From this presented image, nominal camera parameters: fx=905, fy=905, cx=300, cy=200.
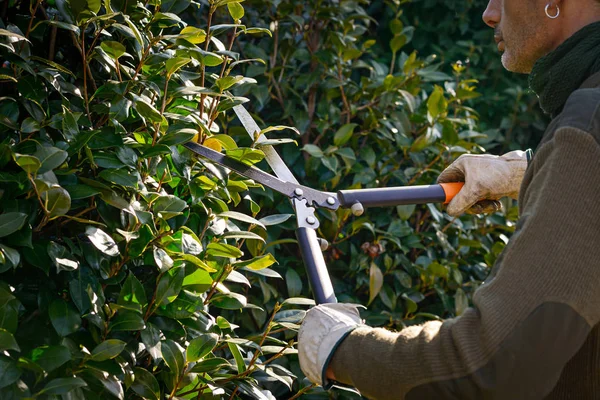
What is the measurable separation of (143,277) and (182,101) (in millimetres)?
468

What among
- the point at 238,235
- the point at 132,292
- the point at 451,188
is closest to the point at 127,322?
the point at 132,292

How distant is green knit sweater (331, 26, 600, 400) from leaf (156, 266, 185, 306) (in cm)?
72

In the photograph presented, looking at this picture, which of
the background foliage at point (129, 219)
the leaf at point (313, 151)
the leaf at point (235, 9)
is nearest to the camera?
the background foliage at point (129, 219)

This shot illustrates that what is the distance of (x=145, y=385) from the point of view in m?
2.08

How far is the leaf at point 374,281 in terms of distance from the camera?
9.98 feet

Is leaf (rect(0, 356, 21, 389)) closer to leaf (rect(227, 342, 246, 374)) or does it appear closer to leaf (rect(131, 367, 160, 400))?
leaf (rect(131, 367, 160, 400))

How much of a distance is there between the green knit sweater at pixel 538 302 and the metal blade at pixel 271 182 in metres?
0.78

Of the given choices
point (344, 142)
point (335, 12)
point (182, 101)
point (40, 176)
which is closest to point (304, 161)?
point (344, 142)

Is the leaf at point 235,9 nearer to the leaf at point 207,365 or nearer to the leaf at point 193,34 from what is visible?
the leaf at point 193,34

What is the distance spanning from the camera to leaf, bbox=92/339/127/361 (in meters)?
1.91

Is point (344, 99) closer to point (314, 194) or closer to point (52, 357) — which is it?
point (314, 194)

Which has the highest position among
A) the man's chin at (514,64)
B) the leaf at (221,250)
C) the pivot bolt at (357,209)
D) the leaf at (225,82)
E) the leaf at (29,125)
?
the man's chin at (514,64)

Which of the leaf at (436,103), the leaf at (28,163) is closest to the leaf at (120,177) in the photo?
the leaf at (28,163)

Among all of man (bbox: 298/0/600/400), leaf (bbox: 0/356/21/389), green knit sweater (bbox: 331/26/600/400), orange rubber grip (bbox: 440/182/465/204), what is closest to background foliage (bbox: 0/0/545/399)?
leaf (bbox: 0/356/21/389)
